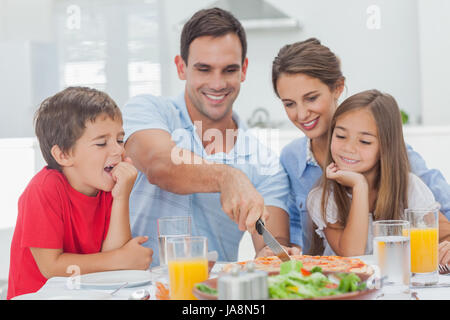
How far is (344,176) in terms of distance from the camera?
4.98 ft

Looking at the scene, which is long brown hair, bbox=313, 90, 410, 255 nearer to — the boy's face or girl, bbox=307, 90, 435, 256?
girl, bbox=307, 90, 435, 256

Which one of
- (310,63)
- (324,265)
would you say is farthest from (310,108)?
(324,265)

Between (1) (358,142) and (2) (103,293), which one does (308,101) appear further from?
(2) (103,293)

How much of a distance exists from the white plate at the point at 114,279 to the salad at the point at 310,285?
0.34m

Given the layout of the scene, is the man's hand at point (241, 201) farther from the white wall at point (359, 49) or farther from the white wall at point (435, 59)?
the white wall at point (435, 59)

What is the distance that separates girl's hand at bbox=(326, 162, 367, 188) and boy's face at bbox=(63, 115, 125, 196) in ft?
2.00

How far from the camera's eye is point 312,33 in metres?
2.00

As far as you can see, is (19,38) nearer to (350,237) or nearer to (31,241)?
(31,241)

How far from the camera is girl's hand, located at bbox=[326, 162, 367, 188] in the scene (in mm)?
1489

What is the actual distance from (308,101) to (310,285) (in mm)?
895
